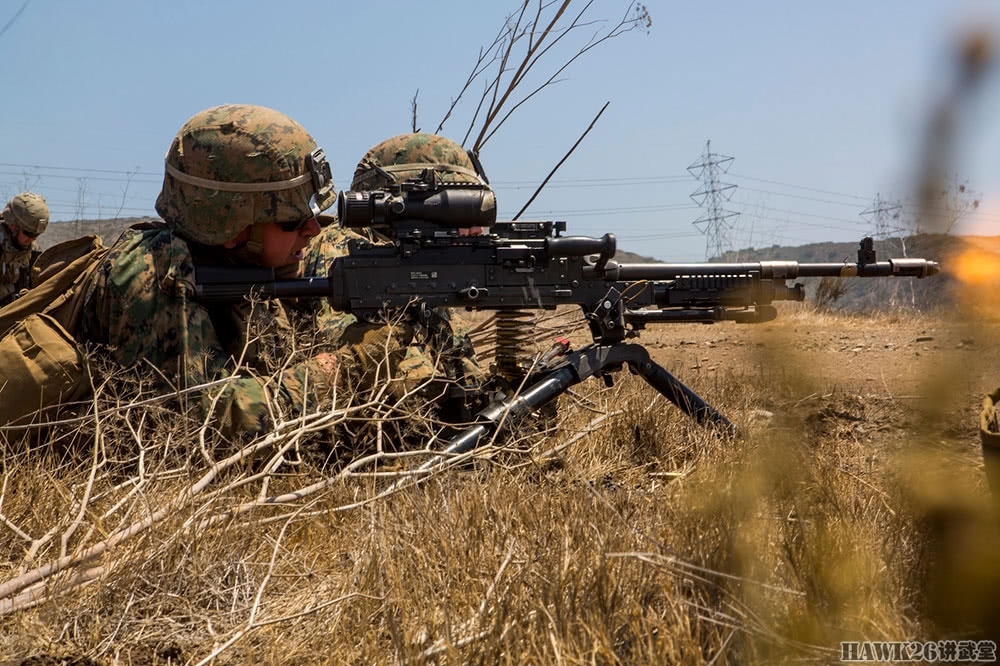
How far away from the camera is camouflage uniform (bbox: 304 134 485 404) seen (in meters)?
4.24

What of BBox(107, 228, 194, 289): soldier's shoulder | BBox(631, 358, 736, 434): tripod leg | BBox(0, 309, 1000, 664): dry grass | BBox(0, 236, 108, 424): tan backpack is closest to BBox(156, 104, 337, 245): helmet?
BBox(107, 228, 194, 289): soldier's shoulder

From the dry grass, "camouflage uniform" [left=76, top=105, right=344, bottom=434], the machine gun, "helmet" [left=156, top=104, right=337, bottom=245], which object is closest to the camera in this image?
the dry grass

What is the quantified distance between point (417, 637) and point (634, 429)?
269 centimetres

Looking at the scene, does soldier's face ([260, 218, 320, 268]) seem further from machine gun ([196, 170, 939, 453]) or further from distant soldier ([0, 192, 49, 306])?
distant soldier ([0, 192, 49, 306])

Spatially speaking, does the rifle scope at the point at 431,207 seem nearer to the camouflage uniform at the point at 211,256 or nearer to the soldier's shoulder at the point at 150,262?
the camouflage uniform at the point at 211,256

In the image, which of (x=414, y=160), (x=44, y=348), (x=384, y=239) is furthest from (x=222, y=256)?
(x=414, y=160)

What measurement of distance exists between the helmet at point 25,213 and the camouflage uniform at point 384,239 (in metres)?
4.55

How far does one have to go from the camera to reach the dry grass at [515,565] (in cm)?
211

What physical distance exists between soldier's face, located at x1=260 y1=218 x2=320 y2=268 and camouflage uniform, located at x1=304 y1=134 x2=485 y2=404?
32 centimetres

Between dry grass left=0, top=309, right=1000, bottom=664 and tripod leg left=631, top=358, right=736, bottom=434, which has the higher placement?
tripod leg left=631, top=358, right=736, bottom=434

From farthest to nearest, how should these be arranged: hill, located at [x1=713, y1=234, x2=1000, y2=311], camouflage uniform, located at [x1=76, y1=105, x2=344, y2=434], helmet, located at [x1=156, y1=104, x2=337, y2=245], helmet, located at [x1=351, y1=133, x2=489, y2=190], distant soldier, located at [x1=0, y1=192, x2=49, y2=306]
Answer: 1. distant soldier, located at [x1=0, y1=192, x2=49, y2=306]
2. helmet, located at [x1=351, y1=133, x2=489, y2=190]
3. helmet, located at [x1=156, y1=104, x2=337, y2=245]
4. camouflage uniform, located at [x1=76, y1=105, x2=344, y2=434]
5. hill, located at [x1=713, y1=234, x2=1000, y2=311]

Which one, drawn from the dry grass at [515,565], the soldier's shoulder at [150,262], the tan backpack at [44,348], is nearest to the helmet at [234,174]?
the soldier's shoulder at [150,262]

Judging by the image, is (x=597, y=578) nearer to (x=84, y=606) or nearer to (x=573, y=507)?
(x=573, y=507)

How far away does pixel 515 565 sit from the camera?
7.95 feet
